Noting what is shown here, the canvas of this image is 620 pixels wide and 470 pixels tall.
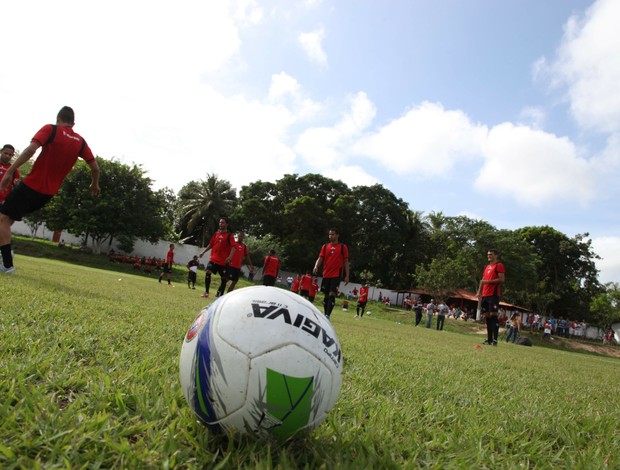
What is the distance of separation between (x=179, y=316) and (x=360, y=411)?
12.4ft

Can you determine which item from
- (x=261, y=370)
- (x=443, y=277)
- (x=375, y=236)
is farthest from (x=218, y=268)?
(x=375, y=236)

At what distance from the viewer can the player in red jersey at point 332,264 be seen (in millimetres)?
9086

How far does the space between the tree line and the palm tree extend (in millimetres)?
140

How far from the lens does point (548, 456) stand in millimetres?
2086

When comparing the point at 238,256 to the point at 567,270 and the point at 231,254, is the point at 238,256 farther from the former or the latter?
the point at 567,270

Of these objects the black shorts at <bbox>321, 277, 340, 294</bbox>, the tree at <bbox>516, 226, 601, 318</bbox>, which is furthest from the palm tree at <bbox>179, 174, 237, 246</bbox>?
the black shorts at <bbox>321, 277, 340, 294</bbox>

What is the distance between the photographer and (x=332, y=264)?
9289 mm

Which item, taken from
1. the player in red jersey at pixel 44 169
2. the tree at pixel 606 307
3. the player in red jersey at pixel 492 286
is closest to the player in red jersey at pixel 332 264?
the player in red jersey at pixel 492 286

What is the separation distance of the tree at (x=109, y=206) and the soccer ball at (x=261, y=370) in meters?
36.3

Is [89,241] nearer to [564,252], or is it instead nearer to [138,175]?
[138,175]

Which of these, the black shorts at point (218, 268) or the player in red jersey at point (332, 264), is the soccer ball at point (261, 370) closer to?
the player in red jersey at point (332, 264)

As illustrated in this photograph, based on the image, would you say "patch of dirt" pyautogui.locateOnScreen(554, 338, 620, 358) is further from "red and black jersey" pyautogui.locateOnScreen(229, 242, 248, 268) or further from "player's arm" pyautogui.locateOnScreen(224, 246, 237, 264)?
"player's arm" pyautogui.locateOnScreen(224, 246, 237, 264)

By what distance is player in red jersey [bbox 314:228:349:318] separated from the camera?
9.09 metres

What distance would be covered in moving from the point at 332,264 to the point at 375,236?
138 feet
